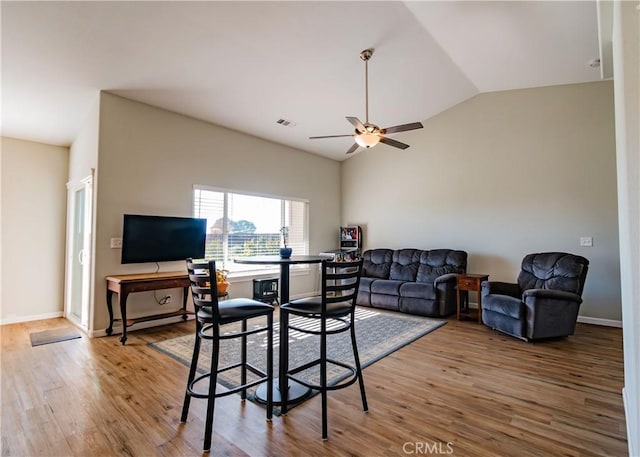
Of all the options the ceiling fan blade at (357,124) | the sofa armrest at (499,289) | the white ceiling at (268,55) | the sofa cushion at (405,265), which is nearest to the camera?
the white ceiling at (268,55)

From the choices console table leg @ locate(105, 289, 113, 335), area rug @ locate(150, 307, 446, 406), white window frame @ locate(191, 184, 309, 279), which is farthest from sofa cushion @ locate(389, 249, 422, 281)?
console table leg @ locate(105, 289, 113, 335)

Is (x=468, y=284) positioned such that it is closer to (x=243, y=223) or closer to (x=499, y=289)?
(x=499, y=289)

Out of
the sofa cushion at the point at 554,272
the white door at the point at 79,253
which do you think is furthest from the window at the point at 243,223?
the sofa cushion at the point at 554,272

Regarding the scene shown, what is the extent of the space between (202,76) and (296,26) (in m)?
1.35

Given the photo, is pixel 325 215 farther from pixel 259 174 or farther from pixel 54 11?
pixel 54 11

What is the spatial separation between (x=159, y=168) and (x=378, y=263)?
4125 mm

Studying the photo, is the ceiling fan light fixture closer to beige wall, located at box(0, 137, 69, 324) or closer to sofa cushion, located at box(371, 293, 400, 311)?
sofa cushion, located at box(371, 293, 400, 311)

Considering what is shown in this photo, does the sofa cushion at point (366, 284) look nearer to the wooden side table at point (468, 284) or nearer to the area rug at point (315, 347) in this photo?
the area rug at point (315, 347)

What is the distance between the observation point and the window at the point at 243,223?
512 centimetres

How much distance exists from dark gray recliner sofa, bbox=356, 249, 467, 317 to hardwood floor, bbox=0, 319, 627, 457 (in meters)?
1.53

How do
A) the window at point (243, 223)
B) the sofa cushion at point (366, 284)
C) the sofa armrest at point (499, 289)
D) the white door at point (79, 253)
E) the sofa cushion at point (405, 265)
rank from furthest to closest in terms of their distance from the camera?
the sofa cushion at point (405, 265)
the sofa cushion at point (366, 284)
the window at point (243, 223)
the sofa armrest at point (499, 289)
the white door at point (79, 253)

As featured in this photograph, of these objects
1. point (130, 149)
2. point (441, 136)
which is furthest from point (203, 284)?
Result: point (441, 136)

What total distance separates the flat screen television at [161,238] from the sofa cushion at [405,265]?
3.42m

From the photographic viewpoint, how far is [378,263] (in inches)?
247
